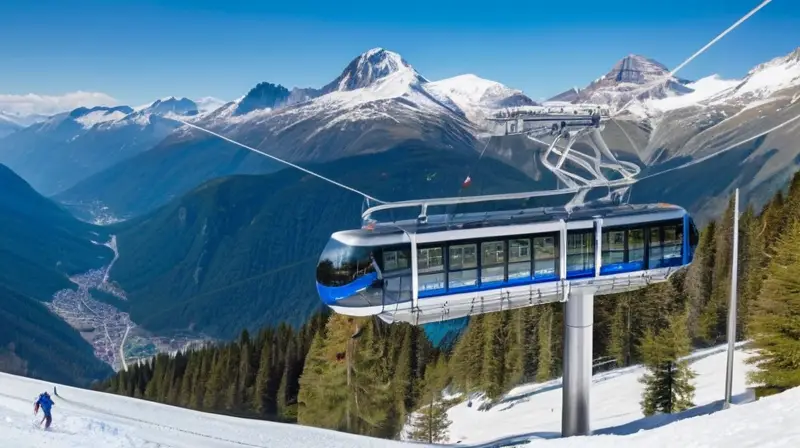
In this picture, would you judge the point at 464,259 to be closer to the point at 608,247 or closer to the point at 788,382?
the point at 608,247

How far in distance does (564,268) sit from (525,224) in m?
2.36

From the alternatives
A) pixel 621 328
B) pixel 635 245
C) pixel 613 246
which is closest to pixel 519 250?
pixel 613 246

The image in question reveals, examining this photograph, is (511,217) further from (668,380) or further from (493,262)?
(668,380)

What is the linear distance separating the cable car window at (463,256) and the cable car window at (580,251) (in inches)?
153

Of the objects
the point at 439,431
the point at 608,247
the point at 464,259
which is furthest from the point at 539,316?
the point at 464,259

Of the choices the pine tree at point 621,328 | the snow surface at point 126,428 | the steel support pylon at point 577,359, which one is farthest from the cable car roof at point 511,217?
the pine tree at point 621,328

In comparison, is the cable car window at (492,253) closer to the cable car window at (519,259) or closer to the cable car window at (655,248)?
the cable car window at (519,259)

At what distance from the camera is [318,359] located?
49375 millimetres

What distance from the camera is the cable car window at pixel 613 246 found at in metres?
23.9

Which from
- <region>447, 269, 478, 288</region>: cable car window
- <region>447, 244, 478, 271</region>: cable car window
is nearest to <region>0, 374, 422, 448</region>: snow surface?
<region>447, 269, 478, 288</region>: cable car window

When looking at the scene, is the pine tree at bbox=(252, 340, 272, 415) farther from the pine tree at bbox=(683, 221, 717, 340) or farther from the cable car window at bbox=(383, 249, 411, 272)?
the cable car window at bbox=(383, 249, 411, 272)

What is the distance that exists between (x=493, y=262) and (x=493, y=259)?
4.2 inches

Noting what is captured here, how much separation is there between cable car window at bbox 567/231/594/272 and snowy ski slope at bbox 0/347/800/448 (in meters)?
6.03

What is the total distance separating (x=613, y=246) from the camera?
2412 cm
